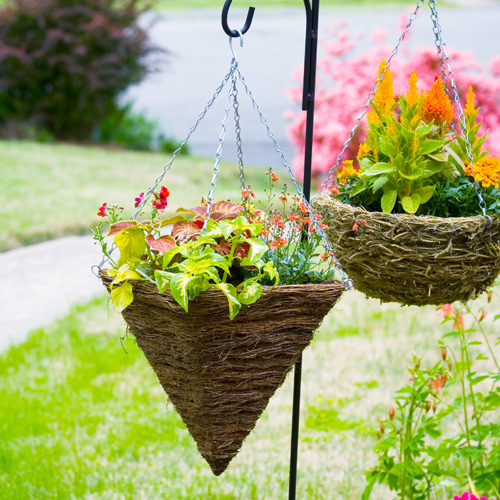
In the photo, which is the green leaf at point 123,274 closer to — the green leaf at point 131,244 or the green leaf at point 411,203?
the green leaf at point 131,244

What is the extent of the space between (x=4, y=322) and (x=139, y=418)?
152cm

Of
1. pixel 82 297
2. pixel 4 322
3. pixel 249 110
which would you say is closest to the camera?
pixel 4 322

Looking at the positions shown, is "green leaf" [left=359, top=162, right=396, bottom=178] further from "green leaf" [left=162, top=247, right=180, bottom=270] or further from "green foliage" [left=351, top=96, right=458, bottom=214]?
"green leaf" [left=162, top=247, right=180, bottom=270]

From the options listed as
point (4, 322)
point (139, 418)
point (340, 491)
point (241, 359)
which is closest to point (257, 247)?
point (241, 359)

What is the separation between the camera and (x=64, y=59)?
10.3 m

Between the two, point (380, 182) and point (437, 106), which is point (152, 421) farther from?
point (437, 106)

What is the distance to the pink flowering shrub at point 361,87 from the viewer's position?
7.87 metres

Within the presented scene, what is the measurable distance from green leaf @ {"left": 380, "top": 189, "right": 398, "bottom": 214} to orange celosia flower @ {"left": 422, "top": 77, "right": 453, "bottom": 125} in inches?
9.5

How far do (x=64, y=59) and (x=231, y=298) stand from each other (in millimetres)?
9292

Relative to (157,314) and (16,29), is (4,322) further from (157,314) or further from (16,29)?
(16,29)

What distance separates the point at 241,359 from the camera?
185cm

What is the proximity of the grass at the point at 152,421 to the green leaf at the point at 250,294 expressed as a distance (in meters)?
1.60

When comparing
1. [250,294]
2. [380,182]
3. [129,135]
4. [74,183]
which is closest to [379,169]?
[380,182]

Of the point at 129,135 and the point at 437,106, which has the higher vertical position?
the point at 129,135
